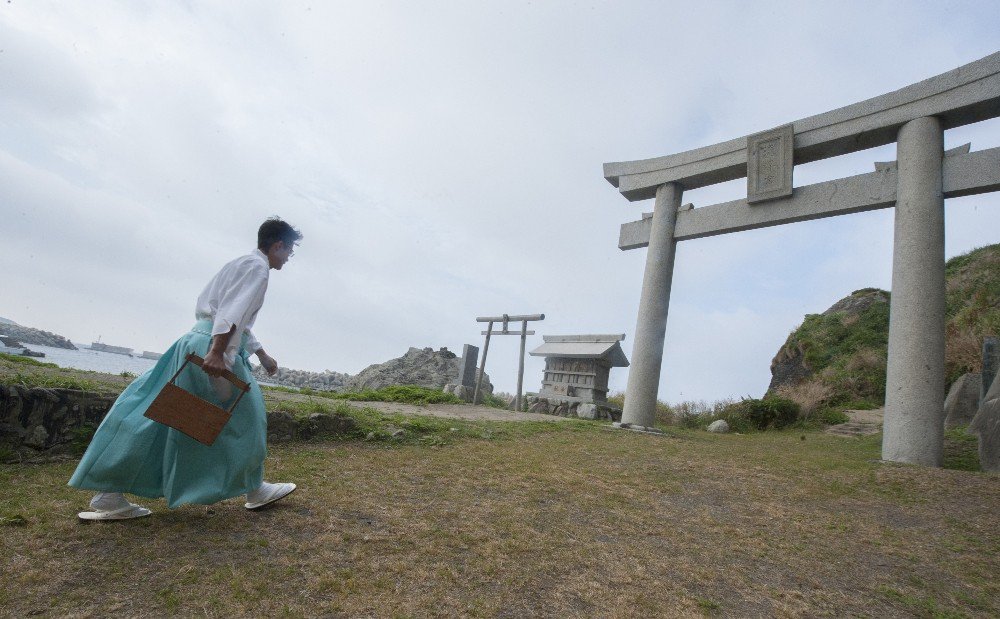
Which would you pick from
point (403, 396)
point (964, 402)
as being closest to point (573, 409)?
point (403, 396)

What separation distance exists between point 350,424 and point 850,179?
8.10 meters

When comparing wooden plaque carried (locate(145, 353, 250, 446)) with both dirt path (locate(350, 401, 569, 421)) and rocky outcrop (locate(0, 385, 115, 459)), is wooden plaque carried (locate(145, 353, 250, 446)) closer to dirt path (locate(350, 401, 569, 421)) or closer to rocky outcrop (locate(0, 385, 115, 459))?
rocky outcrop (locate(0, 385, 115, 459))

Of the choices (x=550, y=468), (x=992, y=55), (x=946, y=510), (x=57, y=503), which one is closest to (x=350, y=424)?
(x=550, y=468)

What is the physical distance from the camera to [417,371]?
60.3 feet

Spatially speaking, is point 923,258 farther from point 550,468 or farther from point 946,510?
point 550,468

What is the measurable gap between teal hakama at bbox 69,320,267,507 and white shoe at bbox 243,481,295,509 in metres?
0.12

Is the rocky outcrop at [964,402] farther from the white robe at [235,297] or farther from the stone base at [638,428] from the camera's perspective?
the white robe at [235,297]

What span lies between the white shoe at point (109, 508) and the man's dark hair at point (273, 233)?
1.64m

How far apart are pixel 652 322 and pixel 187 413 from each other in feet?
25.8

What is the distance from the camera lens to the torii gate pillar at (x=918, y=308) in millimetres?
5996

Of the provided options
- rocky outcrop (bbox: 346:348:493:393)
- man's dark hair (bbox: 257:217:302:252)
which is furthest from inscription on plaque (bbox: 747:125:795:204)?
rocky outcrop (bbox: 346:348:493:393)

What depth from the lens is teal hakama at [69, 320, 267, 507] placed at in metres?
2.71

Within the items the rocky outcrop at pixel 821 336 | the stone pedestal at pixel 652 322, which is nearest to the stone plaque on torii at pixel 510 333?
the stone pedestal at pixel 652 322

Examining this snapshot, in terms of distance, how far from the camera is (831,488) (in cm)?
476
